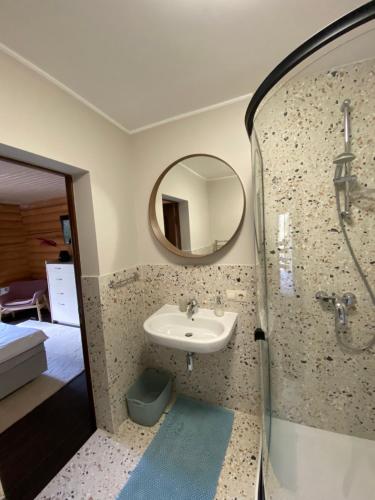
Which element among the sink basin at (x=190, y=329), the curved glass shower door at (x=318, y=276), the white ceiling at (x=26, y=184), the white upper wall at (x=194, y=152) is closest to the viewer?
the curved glass shower door at (x=318, y=276)

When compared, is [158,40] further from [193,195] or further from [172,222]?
[172,222]

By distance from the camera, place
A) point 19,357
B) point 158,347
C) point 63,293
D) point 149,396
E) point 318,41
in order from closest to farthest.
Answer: point 318,41 < point 149,396 < point 158,347 < point 19,357 < point 63,293

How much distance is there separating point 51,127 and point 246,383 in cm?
220

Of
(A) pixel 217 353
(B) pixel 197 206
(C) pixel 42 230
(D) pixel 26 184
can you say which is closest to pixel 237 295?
(A) pixel 217 353

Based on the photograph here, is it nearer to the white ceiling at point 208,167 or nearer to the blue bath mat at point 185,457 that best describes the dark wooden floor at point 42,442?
the blue bath mat at point 185,457

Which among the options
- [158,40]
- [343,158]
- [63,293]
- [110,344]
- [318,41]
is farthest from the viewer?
[63,293]

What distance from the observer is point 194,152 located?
158 cm

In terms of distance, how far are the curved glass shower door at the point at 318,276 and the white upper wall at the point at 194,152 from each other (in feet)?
0.49

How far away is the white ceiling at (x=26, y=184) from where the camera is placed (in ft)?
7.64

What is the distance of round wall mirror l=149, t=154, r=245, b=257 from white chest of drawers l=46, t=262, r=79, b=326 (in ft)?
8.41

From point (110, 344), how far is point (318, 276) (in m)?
1.52

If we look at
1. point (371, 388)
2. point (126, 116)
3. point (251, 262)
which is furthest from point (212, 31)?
point (371, 388)

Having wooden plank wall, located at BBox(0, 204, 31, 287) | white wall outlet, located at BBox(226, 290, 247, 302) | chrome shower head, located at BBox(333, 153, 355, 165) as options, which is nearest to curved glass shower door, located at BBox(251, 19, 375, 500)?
chrome shower head, located at BBox(333, 153, 355, 165)

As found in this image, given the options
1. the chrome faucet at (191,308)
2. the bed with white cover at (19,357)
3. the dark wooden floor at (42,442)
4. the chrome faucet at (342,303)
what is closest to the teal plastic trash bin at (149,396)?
the dark wooden floor at (42,442)
